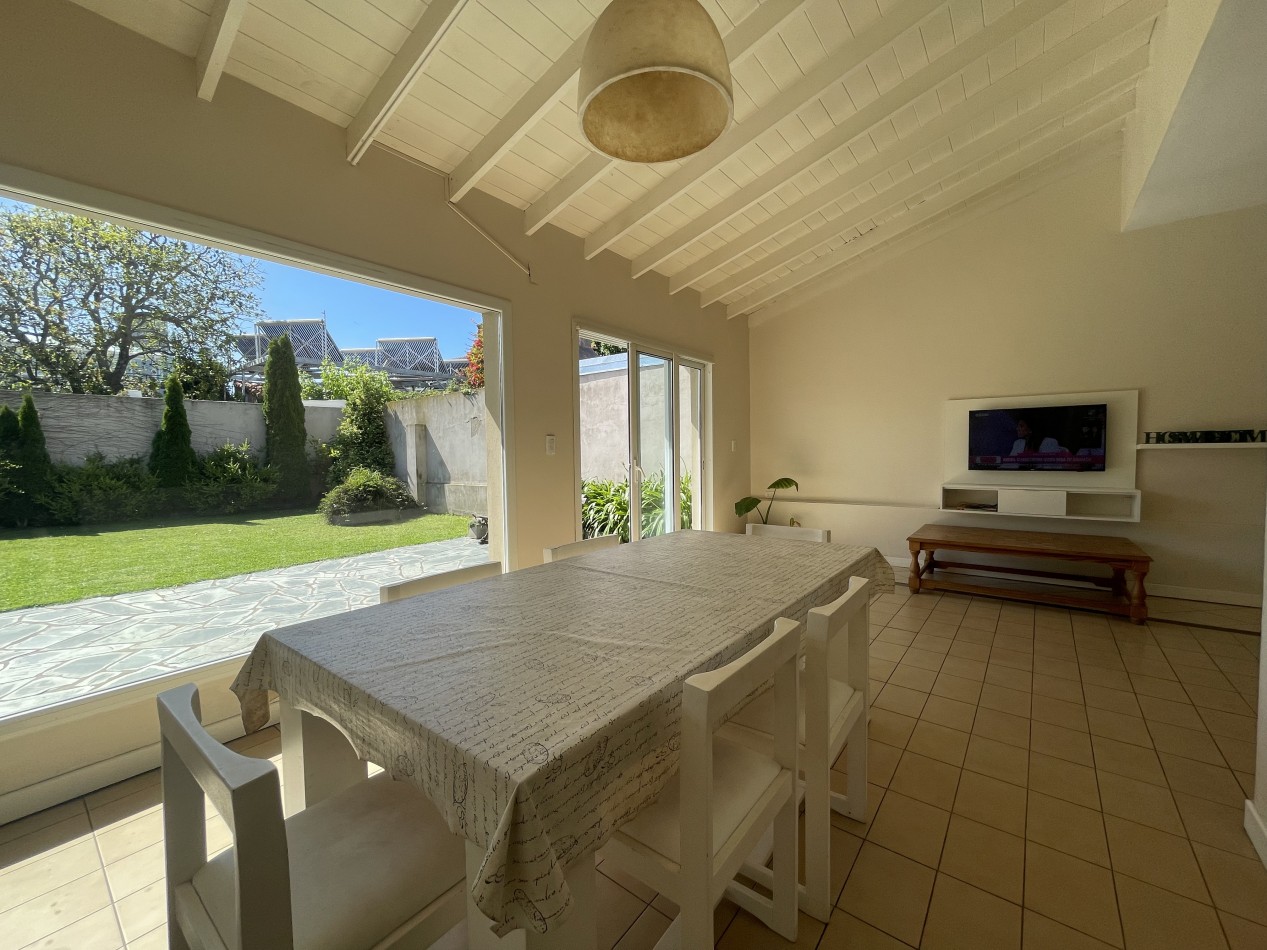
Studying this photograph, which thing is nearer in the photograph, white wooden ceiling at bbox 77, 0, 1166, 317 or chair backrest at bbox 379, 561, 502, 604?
chair backrest at bbox 379, 561, 502, 604

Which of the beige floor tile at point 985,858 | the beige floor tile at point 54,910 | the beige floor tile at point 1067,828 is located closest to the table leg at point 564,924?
the beige floor tile at point 985,858

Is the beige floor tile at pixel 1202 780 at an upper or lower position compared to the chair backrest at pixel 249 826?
lower

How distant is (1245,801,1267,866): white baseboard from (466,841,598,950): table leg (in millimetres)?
2113

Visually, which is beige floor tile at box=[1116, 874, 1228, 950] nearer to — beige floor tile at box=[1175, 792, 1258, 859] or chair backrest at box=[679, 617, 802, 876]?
beige floor tile at box=[1175, 792, 1258, 859]

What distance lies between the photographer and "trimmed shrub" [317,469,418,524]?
8.51 ft

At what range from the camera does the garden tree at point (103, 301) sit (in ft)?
5.77

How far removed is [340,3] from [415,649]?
7.42 feet

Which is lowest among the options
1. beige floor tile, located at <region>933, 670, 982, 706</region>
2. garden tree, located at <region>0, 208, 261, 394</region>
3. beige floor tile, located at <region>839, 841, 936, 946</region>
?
beige floor tile, located at <region>839, 841, 936, 946</region>

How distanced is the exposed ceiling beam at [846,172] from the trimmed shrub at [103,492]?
3274mm

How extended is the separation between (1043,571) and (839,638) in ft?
11.8

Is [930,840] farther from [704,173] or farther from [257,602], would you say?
[704,173]

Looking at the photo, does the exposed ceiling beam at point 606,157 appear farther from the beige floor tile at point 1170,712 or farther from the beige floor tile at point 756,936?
the beige floor tile at point 1170,712

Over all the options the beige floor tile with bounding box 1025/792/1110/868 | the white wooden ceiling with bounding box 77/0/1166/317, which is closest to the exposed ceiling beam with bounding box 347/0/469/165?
the white wooden ceiling with bounding box 77/0/1166/317

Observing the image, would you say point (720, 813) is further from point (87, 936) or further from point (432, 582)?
point (87, 936)
